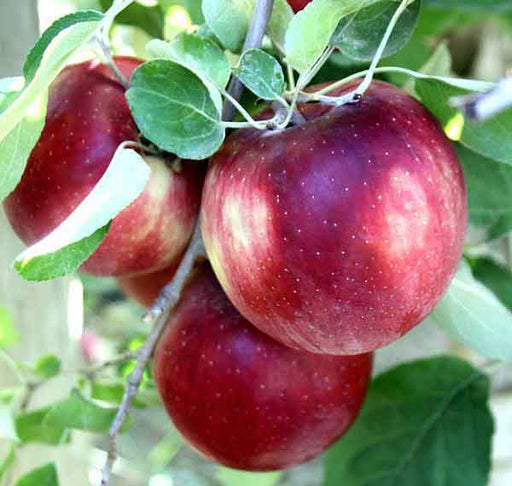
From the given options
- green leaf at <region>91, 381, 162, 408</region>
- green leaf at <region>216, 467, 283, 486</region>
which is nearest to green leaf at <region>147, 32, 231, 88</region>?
green leaf at <region>91, 381, 162, 408</region>

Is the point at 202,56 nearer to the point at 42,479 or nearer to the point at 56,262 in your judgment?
the point at 56,262

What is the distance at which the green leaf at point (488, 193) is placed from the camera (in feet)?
2.02

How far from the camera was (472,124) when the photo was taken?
1.41 feet


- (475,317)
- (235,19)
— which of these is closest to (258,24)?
(235,19)

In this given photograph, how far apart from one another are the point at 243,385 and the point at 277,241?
0.14 metres

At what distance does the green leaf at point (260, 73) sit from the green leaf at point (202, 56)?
0.01 meters

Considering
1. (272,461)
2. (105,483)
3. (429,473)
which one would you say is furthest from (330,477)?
(105,483)

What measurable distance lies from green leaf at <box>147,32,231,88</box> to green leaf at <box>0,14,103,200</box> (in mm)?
40

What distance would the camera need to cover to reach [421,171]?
393 millimetres

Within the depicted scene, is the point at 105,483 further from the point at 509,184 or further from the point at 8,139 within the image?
the point at 509,184

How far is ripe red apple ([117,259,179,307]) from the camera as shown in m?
0.61

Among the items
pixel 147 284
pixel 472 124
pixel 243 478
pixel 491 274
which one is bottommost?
pixel 243 478

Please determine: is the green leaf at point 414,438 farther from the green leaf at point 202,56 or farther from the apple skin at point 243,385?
the green leaf at point 202,56

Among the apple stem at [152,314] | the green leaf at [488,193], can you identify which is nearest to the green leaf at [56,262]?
the apple stem at [152,314]
